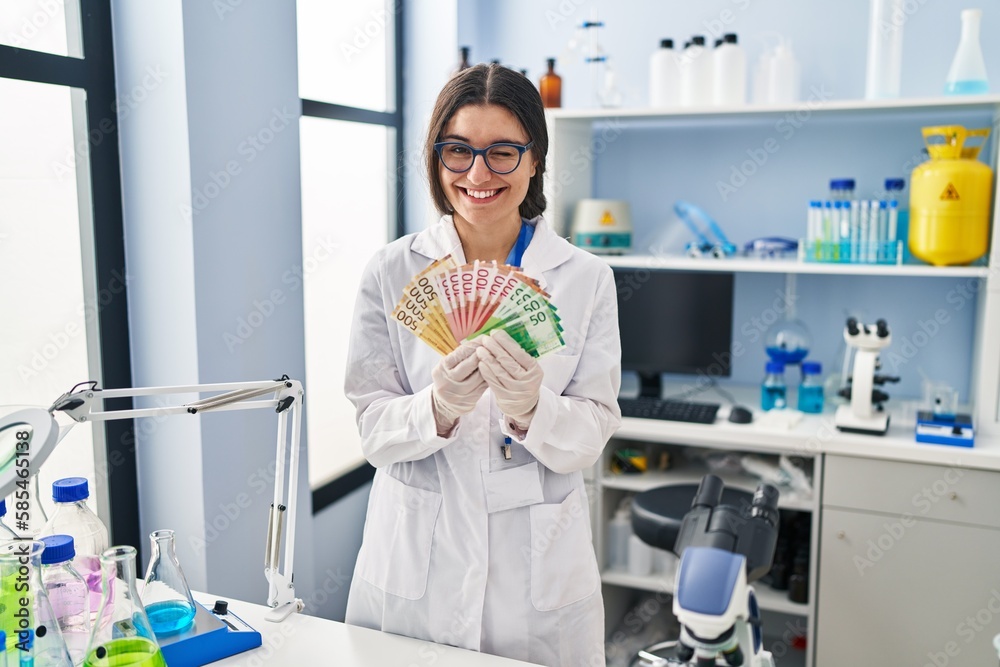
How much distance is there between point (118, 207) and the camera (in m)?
2.11

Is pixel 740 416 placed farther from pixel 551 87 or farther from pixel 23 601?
pixel 23 601

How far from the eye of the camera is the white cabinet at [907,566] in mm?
2527

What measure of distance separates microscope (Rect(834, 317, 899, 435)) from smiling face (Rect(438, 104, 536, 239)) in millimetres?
1646

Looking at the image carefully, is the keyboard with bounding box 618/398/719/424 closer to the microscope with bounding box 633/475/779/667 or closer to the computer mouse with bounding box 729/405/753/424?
the computer mouse with bounding box 729/405/753/424

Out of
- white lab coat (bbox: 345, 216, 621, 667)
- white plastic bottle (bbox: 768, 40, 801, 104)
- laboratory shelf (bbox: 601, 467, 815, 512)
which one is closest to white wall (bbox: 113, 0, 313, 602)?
white lab coat (bbox: 345, 216, 621, 667)

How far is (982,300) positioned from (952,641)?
109 centimetres

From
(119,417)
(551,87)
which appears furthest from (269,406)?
(551,87)

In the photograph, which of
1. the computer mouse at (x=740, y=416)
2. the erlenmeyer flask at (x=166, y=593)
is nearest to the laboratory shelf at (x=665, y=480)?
the computer mouse at (x=740, y=416)

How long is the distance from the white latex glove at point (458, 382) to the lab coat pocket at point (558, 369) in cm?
21

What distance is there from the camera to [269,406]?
1380 mm

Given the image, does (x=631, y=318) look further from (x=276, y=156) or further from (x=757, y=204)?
(x=276, y=156)

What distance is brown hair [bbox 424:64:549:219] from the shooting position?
1.51 meters

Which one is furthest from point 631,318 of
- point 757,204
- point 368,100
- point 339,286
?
point 368,100

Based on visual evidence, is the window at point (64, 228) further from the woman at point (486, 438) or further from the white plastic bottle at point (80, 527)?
the woman at point (486, 438)
